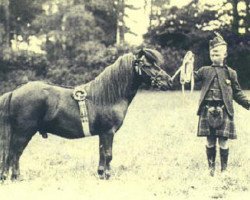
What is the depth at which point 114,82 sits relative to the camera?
737 cm

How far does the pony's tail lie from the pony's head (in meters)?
1.96

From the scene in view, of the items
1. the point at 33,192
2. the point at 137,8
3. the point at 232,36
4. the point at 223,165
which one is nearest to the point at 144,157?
the point at 223,165

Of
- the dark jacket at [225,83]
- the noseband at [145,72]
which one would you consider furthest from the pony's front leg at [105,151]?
the dark jacket at [225,83]

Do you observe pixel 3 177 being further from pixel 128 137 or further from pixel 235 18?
pixel 235 18

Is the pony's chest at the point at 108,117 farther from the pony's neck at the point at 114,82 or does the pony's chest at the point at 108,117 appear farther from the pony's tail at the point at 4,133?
the pony's tail at the point at 4,133

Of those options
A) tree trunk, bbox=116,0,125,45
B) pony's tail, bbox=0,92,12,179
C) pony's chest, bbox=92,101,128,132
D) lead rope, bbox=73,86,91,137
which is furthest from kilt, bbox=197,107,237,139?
tree trunk, bbox=116,0,125,45

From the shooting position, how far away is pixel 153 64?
24.2 ft

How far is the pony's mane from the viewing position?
7348 millimetres

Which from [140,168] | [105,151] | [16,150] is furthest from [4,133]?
[140,168]

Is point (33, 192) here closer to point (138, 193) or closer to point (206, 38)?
point (138, 193)

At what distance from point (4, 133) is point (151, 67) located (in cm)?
234

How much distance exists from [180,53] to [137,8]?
7445mm

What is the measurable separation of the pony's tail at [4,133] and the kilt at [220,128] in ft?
9.79

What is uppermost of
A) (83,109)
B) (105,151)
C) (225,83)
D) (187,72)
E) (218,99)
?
(187,72)
